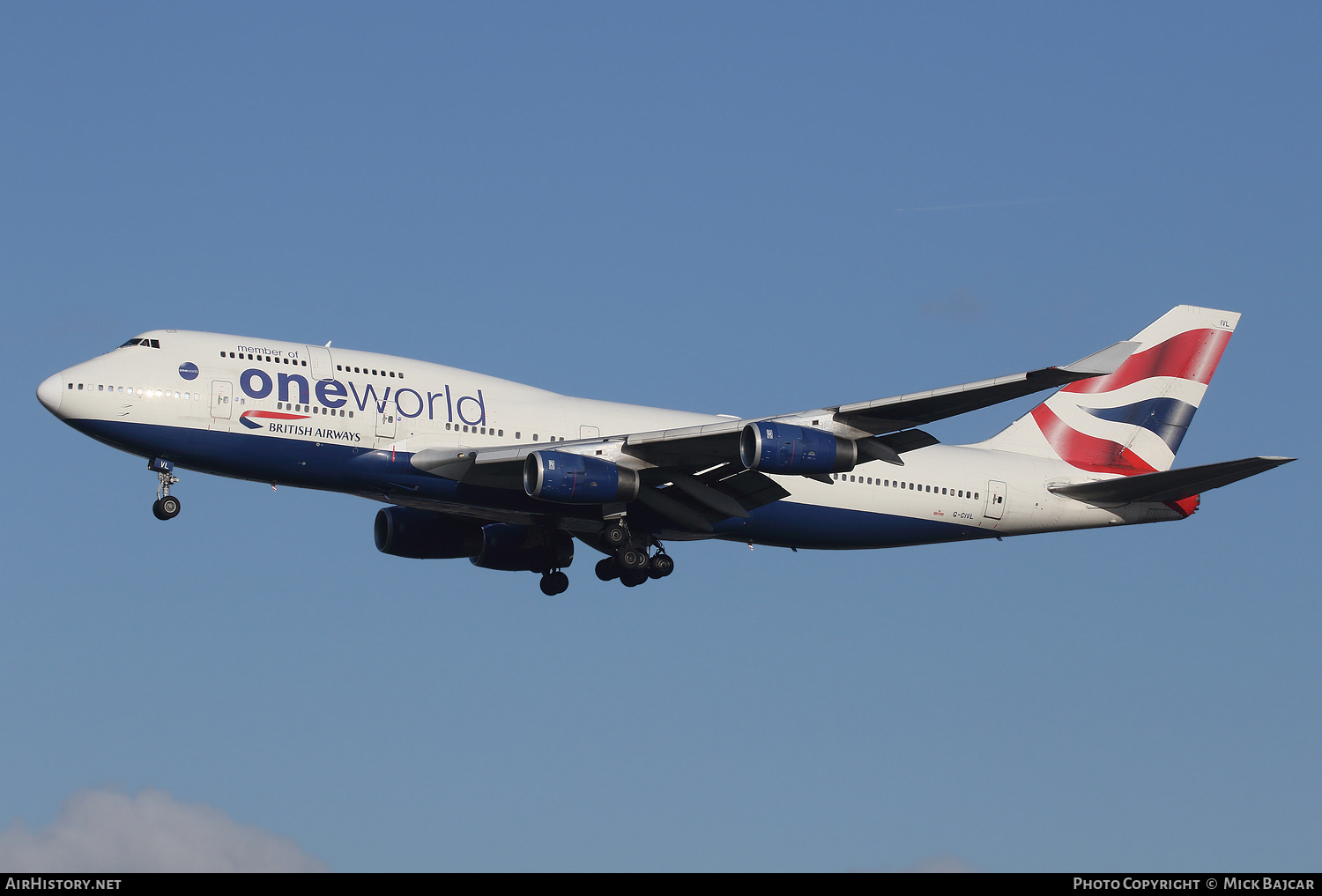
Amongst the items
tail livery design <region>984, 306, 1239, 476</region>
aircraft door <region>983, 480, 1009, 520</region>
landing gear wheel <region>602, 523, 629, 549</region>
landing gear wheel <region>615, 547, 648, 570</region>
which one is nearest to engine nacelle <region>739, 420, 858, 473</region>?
landing gear wheel <region>602, 523, 629, 549</region>

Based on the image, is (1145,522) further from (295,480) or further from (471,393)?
(295,480)

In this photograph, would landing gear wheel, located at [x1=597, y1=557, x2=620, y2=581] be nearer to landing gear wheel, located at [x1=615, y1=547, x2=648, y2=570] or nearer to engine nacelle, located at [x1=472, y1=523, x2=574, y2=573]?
landing gear wheel, located at [x1=615, y1=547, x2=648, y2=570]

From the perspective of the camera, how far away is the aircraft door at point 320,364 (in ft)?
125

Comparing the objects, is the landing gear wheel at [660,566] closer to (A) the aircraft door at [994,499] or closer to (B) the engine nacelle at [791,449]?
(B) the engine nacelle at [791,449]

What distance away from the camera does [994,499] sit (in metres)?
44.8

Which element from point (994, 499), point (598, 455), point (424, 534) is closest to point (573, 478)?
point (598, 455)

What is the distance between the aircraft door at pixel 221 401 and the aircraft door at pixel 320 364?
2.07 meters

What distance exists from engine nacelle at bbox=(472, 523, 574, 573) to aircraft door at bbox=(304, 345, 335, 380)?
9.00 meters

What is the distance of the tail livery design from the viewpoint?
47219mm

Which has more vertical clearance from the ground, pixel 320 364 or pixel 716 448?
pixel 320 364

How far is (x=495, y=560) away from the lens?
4591 cm

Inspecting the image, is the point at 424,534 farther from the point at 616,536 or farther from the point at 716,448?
the point at 716,448

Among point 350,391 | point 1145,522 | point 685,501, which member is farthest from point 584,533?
point 1145,522

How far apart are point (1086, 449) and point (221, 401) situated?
2555 cm
